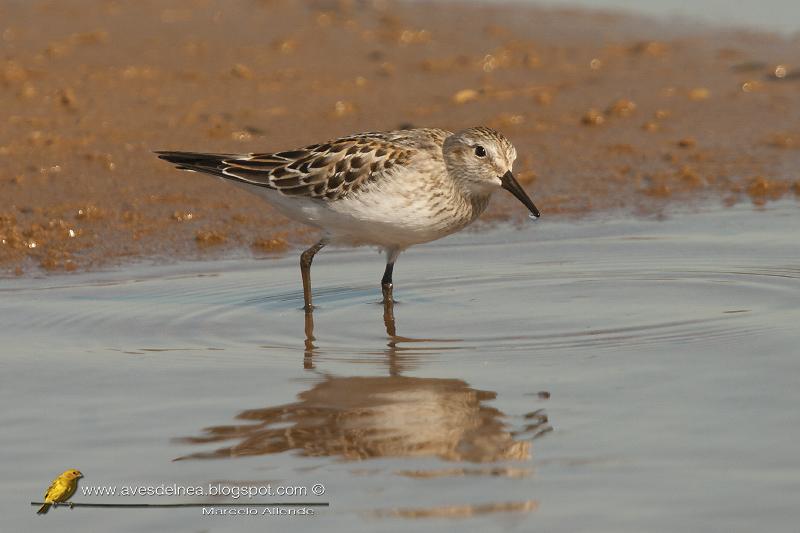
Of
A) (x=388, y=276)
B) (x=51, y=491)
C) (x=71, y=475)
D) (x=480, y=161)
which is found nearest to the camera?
(x=51, y=491)

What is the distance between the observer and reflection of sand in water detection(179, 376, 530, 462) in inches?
258

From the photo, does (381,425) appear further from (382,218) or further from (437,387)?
(382,218)

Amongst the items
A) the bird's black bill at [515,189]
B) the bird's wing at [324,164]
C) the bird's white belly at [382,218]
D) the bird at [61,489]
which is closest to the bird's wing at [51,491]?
the bird at [61,489]

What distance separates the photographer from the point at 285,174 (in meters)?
10.2

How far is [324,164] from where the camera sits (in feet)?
→ 32.9

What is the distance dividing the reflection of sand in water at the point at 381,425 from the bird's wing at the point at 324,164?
7.91ft

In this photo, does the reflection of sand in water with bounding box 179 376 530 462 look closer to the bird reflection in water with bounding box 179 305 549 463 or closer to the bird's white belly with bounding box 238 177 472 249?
the bird reflection in water with bounding box 179 305 549 463

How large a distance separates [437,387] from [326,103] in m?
8.19

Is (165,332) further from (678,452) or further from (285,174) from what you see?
(678,452)

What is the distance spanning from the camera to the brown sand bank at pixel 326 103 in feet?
40.3

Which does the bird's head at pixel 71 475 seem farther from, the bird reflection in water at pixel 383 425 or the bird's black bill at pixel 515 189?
the bird's black bill at pixel 515 189

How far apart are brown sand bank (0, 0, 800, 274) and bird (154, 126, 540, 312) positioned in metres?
1.62

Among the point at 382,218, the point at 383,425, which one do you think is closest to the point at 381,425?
the point at 383,425

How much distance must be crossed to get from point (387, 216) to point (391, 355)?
1.59 m
